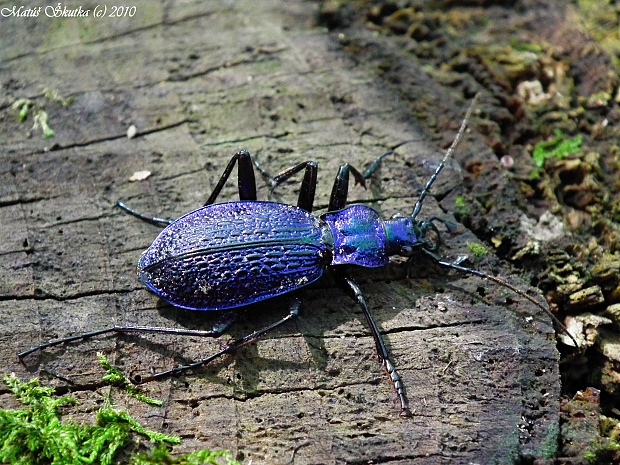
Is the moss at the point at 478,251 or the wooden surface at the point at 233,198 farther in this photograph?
the moss at the point at 478,251

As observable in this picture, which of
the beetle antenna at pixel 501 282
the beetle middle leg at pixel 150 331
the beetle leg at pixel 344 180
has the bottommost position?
the beetle middle leg at pixel 150 331

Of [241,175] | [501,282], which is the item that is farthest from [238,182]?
[501,282]

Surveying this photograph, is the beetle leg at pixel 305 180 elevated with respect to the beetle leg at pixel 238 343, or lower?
elevated

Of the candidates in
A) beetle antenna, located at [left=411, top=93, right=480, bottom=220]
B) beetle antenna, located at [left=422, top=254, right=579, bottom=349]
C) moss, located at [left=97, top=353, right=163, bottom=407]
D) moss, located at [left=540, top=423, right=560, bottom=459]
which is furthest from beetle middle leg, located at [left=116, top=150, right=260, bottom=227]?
moss, located at [left=540, top=423, right=560, bottom=459]

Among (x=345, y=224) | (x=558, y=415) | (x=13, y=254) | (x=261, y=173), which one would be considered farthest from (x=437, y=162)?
(x=13, y=254)

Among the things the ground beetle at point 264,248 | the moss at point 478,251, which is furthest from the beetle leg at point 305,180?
the moss at point 478,251

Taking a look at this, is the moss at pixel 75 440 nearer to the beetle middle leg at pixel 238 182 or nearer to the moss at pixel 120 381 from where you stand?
the moss at pixel 120 381

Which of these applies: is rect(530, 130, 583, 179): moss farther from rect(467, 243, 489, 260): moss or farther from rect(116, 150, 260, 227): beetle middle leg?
rect(116, 150, 260, 227): beetle middle leg

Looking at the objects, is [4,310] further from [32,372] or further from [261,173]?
[261,173]
